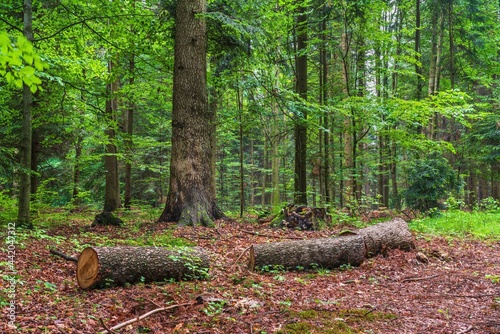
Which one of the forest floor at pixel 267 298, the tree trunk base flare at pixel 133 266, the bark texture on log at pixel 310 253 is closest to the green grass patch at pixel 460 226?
the forest floor at pixel 267 298

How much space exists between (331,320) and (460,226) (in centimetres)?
898

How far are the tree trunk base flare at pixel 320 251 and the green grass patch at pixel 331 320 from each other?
1.96 metres

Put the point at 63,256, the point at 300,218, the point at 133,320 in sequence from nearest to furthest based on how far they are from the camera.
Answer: the point at 133,320 → the point at 63,256 → the point at 300,218

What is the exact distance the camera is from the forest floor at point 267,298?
11.9 ft

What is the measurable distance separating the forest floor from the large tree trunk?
138 cm

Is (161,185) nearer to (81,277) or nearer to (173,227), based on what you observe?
(173,227)

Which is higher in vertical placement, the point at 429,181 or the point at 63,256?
the point at 429,181

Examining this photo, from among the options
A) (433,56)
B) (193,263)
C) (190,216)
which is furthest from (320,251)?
(433,56)

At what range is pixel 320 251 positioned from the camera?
21.0ft

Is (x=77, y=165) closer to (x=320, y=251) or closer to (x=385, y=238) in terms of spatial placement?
(x=320, y=251)

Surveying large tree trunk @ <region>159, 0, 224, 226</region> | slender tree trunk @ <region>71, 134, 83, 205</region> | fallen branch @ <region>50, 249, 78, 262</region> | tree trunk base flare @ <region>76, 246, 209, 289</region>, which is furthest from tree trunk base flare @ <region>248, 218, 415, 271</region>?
slender tree trunk @ <region>71, 134, 83, 205</region>

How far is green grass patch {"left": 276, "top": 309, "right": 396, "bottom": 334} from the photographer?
3.60 metres

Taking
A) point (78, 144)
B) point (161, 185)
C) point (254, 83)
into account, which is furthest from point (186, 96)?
point (161, 185)

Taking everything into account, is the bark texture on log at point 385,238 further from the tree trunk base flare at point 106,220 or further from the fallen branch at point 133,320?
the tree trunk base flare at point 106,220
